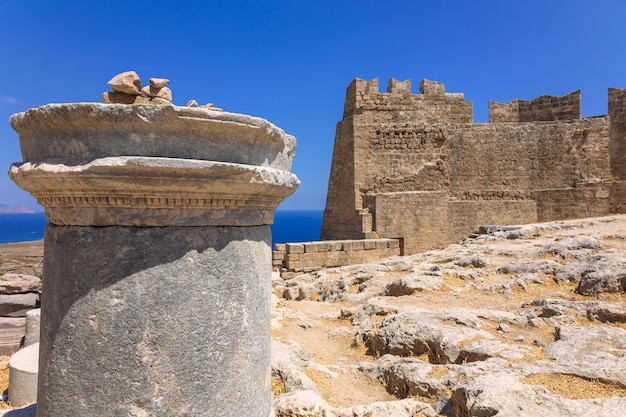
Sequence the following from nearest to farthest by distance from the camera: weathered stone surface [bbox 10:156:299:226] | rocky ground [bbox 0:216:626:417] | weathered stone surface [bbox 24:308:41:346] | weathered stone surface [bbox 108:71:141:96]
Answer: weathered stone surface [bbox 10:156:299:226] < weathered stone surface [bbox 108:71:141:96] < rocky ground [bbox 0:216:626:417] < weathered stone surface [bbox 24:308:41:346]

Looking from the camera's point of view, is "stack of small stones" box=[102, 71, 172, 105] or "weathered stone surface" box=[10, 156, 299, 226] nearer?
"weathered stone surface" box=[10, 156, 299, 226]

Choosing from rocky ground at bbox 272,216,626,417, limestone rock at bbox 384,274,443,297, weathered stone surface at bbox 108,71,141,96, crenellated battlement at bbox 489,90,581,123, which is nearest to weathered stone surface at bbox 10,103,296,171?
weathered stone surface at bbox 108,71,141,96

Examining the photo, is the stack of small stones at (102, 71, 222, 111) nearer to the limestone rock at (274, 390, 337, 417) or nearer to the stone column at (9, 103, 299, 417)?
the stone column at (9, 103, 299, 417)

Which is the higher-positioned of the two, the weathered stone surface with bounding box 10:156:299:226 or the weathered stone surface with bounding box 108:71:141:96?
the weathered stone surface with bounding box 108:71:141:96

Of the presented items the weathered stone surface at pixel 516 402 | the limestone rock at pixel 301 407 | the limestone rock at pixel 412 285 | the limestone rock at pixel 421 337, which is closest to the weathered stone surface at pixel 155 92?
the limestone rock at pixel 301 407

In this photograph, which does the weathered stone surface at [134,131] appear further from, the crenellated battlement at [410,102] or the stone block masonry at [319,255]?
the crenellated battlement at [410,102]

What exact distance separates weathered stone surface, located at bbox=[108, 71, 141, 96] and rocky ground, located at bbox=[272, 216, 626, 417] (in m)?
2.21

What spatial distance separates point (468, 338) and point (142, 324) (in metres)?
3.38

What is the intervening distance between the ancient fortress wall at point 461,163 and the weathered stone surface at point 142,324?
495 inches

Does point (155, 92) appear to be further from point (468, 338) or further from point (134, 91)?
point (468, 338)

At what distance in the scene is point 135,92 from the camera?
222cm

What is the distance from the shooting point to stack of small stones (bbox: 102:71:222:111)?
2.17m

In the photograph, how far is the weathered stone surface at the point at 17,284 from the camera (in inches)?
285

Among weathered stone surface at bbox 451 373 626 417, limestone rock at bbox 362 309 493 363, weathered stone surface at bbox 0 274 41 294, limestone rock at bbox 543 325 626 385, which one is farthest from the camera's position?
weathered stone surface at bbox 0 274 41 294
